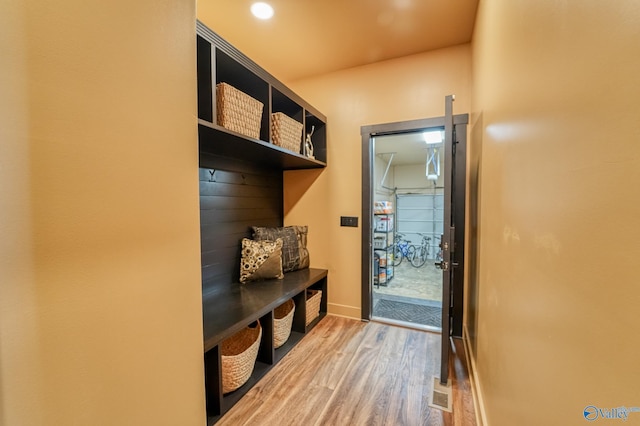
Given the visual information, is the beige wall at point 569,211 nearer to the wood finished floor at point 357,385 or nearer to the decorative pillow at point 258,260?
the wood finished floor at point 357,385

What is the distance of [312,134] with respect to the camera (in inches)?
112

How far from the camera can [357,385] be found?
5.76 ft

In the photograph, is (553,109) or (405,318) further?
(405,318)

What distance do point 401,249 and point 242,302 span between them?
519 centimetres

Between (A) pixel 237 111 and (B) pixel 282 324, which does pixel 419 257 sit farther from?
(A) pixel 237 111

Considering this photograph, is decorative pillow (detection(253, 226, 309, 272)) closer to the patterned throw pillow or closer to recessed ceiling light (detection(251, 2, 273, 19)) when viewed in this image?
the patterned throw pillow

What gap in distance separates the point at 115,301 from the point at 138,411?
Answer: 390 mm

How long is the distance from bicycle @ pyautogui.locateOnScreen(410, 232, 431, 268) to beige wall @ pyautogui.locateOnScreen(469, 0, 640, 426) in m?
5.57

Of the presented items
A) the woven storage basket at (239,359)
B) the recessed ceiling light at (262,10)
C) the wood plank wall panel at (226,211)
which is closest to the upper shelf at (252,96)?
the wood plank wall panel at (226,211)

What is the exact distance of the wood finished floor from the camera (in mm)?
1495

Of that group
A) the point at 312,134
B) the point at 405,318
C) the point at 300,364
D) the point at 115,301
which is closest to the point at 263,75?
the point at 312,134

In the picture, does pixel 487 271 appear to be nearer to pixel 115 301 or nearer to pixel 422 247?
pixel 115 301

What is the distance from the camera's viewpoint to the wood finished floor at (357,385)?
1.50 m

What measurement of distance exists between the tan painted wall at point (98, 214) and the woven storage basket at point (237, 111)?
0.55 m
